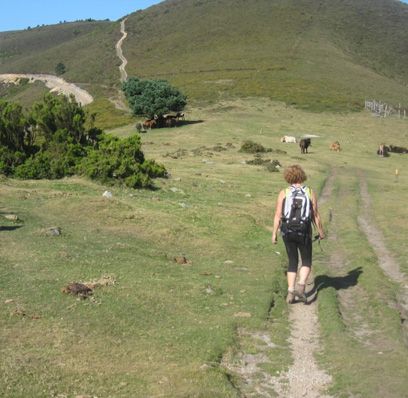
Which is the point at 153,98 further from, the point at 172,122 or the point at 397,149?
the point at 397,149

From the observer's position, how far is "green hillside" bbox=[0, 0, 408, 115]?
7850 centimetres

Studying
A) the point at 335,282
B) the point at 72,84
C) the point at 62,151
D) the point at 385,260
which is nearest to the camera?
the point at 335,282

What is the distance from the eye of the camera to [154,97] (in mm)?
54469

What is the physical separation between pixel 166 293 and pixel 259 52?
102005 millimetres

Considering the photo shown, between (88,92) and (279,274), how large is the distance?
91488 millimetres

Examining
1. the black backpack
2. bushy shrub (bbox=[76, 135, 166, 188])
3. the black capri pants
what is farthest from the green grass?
the black backpack

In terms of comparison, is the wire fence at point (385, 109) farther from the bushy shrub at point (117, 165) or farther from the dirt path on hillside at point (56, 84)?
the bushy shrub at point (117, 165)

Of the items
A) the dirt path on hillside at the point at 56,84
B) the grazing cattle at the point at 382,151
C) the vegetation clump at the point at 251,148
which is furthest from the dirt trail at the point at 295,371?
the dirt path on hillside at the point at 56,84

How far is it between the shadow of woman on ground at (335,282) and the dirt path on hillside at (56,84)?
3155 inches

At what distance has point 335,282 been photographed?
10.8 metres

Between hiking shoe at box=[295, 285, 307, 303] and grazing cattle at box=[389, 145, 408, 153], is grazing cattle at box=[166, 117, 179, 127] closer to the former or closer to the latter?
grazing cattle at box=[389, 145, 408, 153]

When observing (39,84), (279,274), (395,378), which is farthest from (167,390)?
(39,84)

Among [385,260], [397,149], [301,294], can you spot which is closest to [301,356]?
[301,294]

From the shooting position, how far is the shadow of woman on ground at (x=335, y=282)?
400 inches
